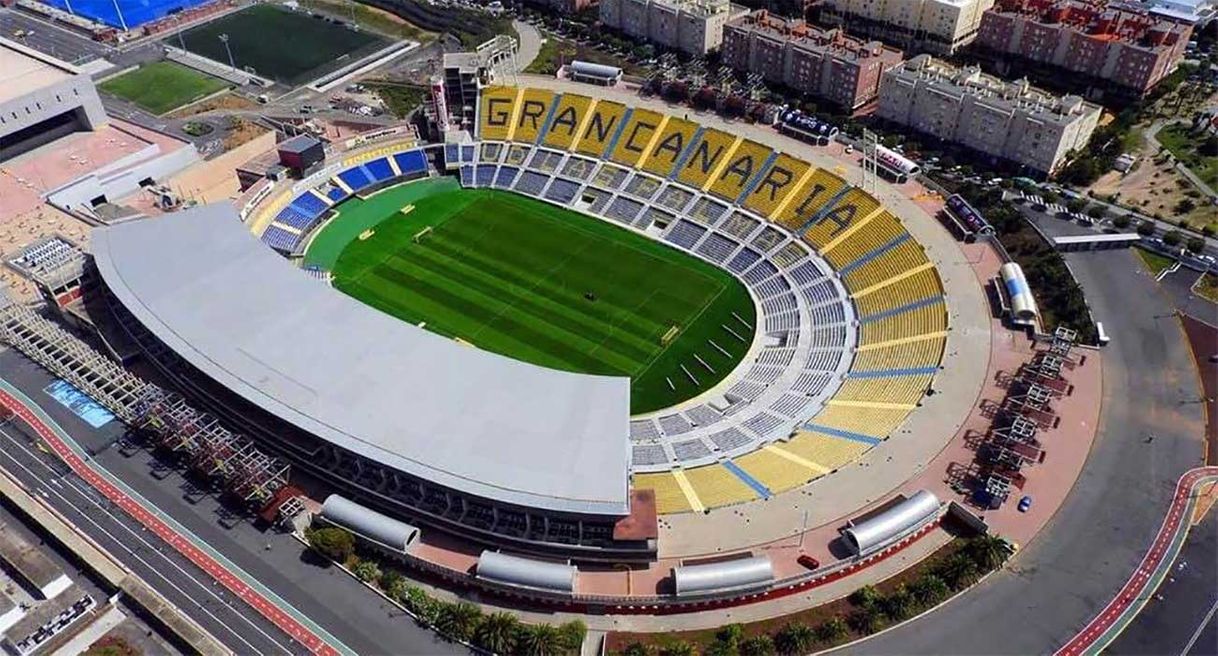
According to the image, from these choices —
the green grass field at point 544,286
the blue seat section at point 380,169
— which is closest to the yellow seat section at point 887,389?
the green grass field at point 544,286

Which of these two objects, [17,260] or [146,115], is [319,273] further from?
[146,115]

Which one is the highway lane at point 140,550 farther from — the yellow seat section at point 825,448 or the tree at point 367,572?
the yellow seat section at point 825,448

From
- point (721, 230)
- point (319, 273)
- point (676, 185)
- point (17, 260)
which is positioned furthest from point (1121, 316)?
point (17, 260)

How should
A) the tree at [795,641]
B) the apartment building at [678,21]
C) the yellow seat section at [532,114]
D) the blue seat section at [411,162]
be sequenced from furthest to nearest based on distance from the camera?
the apartment building at [678,21]
the yellow seat section at [532,114]
the blue seat section at [411,162]
the tree at [795,641]

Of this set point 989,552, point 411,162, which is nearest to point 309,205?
point 411,162

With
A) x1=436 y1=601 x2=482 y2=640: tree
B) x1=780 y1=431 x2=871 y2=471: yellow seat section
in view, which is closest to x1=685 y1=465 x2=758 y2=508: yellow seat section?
x1=780 y1=431 x2=871 y2=471: yellow seat section

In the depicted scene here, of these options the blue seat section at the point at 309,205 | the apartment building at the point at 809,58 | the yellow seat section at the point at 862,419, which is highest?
the apartment building at the point at 809,58
